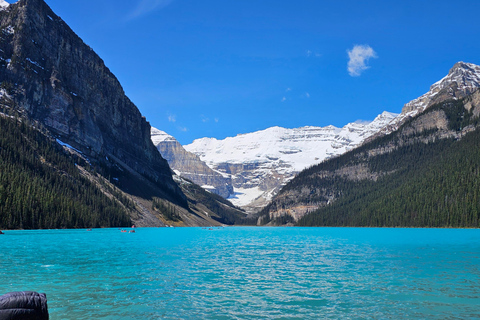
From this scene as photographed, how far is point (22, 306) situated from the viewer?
48.5ft

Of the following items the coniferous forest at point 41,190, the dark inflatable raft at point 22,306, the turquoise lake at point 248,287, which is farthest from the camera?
the coniferous forest at point 41,190

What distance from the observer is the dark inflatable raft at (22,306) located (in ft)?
47.5

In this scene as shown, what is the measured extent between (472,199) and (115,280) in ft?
573

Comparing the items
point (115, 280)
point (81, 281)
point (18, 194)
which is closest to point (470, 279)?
point (115, 280)

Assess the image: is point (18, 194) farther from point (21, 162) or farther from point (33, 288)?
point (33, 288)

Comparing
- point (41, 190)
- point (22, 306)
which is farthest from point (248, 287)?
point (41, 190)

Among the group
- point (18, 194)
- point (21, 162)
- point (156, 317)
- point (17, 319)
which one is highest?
point (21, 162)

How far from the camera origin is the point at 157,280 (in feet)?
115

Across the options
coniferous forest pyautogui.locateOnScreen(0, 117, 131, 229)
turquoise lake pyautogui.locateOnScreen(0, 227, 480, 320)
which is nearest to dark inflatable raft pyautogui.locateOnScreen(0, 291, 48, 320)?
turquoise lake pyautogui.locateOnScreen(0, 227, 480, 320)

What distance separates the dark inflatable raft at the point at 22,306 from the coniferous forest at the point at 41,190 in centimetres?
12449

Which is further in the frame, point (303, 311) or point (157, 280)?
point (157, 280)

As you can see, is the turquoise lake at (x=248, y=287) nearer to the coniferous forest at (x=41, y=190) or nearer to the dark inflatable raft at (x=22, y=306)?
the dark inflatable raft at (x=22, y=306)

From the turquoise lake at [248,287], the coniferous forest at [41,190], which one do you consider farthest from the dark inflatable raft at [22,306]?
the coniferous forest at [41,190]

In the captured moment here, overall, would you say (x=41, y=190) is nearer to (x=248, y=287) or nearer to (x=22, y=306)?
(x=248, y=287)
